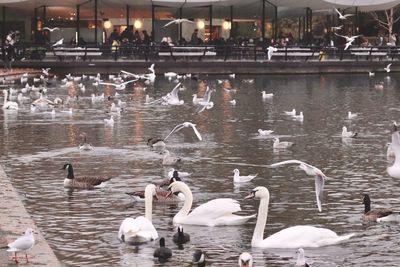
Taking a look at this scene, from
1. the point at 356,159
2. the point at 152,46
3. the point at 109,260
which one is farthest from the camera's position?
the point at 152,46

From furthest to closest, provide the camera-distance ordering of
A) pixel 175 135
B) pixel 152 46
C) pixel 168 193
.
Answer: pixel 152 46 < pixel 175 135 < pixel 168 193

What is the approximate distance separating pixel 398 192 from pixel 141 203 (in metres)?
4.35

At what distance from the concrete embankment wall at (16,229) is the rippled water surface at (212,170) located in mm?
276

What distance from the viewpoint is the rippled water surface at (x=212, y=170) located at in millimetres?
14094

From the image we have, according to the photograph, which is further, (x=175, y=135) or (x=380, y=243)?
(x=175, y=135)

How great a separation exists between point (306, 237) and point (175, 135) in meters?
14.0

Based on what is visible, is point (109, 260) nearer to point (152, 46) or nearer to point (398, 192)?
point (398, 192)

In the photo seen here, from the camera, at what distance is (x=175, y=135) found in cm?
2784

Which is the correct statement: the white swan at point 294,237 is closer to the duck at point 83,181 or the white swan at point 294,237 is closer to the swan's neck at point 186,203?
the swan's neck at point 186,203

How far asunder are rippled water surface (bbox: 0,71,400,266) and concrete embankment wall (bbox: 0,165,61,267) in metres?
0.28

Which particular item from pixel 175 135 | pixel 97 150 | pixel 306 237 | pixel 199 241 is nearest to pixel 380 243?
pixel 306 237

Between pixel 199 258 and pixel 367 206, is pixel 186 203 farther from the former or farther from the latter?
pixel 199 258

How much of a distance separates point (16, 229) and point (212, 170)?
7.19m

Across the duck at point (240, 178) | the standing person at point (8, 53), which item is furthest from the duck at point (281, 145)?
the standing person at point (8, 53)
